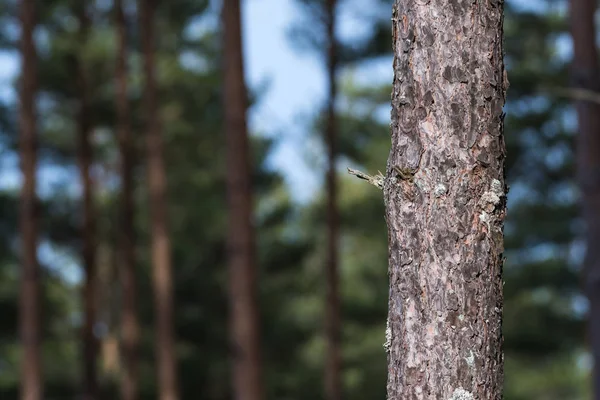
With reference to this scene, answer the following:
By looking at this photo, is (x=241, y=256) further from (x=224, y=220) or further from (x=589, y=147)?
(x=224, y=220)

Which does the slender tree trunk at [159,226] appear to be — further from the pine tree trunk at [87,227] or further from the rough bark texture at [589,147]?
the rough bark texture at [589,147]

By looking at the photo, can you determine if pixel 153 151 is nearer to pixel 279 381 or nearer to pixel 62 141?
pixel 62 141

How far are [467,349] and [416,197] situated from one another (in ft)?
1.61

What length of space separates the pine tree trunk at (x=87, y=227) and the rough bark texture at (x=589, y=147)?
9797 millimetres

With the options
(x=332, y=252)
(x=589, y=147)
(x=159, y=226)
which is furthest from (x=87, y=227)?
(x=589, y=147)

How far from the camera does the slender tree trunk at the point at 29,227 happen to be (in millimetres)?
12047

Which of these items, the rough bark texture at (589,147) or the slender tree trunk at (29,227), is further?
the slender tree trunk at (29,227)

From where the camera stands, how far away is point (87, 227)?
54.2 ft

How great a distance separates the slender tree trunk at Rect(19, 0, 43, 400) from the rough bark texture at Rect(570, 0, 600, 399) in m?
7.01

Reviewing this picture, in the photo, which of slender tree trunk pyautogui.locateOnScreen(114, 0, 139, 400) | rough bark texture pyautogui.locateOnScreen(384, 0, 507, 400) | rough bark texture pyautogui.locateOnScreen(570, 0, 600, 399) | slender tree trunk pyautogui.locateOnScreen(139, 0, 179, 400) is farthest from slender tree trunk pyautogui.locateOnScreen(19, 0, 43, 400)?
rough bark texture pyautogui.locateOnScreen(384, 0, 507, 400)

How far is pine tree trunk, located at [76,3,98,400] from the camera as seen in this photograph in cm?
1597

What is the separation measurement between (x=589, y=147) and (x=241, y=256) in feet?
11.2

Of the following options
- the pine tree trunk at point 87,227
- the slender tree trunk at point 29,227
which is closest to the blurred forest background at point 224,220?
the pine tree trunk at point 87,227

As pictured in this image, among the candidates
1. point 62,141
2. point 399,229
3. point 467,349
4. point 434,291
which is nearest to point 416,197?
point 399,229
